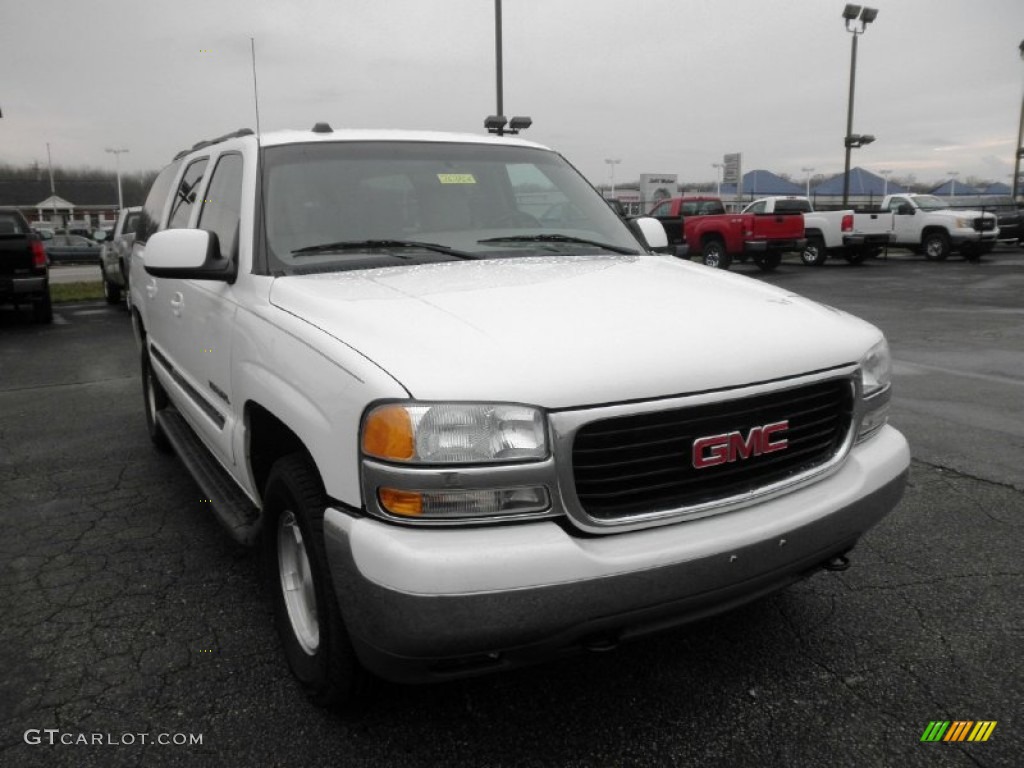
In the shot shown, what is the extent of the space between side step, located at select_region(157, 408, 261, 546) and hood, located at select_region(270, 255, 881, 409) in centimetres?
84

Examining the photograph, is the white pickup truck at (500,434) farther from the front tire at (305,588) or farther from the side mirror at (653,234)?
the side mirror at (653,234)

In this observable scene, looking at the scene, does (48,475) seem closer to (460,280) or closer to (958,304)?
(460,280)

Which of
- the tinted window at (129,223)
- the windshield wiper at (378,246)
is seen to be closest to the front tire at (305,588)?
the windshield wiper at (378,246)

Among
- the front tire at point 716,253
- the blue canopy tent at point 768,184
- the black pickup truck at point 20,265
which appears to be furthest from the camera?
the blue canopy tent at point 768,184

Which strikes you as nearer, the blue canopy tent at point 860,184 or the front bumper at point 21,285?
the front bumper at point 21,285

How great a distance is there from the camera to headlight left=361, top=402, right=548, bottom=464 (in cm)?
193

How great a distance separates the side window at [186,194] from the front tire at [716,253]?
1728 cm

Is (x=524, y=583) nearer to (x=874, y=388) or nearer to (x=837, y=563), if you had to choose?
(x=837, y=563)

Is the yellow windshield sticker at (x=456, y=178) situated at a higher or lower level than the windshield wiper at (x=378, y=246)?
higher

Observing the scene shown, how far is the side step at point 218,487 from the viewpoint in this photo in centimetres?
293

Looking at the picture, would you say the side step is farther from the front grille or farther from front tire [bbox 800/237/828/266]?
front tire [bbox 800/237/828/266]

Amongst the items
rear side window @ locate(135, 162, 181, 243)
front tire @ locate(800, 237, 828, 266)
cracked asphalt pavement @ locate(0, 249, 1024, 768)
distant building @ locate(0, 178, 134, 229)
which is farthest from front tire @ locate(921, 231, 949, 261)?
distant building @ locate(0, 178, 134, 229)

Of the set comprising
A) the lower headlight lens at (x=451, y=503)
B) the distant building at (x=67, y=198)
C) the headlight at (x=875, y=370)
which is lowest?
the lower headlight lens at (x=451, y=503)

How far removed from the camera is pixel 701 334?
2258mm
